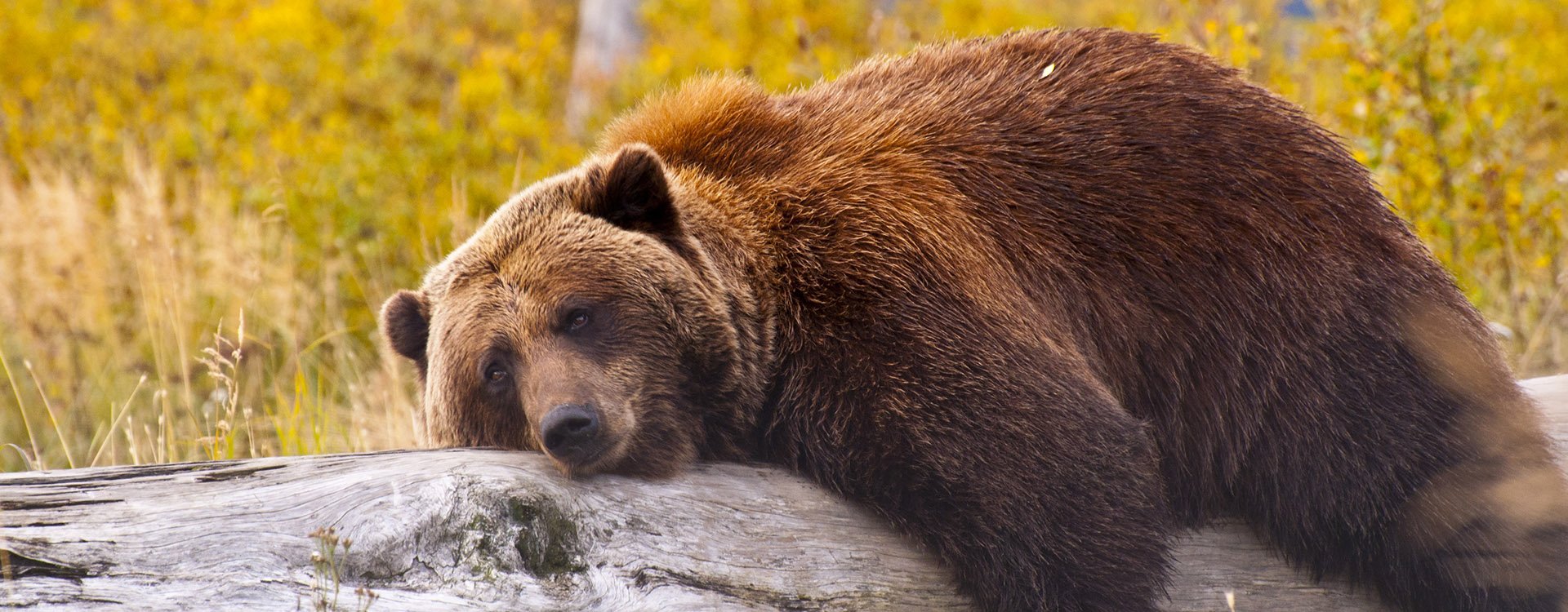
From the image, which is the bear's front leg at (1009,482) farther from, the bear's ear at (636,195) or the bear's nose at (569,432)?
the bear's ear at (636,195)

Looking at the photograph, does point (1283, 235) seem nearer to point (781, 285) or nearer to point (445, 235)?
point (781, 285)

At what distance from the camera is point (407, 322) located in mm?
3971

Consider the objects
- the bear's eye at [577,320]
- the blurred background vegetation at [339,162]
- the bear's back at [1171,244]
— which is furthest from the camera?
the blurred background vegetation at [339,162]

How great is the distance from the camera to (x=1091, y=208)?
389cm

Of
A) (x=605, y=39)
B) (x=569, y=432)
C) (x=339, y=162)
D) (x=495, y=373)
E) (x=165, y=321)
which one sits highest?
(x=605, y=39)

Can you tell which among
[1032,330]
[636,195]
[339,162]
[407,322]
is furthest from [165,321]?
[1032,330]

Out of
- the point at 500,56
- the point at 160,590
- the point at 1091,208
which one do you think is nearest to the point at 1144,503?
the point at 1091,208

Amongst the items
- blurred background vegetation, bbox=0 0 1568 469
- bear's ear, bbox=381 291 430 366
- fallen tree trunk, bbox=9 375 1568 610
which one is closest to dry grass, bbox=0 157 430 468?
blurred background vegetation, bbox=0 0 1568 469

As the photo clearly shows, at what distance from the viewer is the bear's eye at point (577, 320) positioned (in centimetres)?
352

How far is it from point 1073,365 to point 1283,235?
85cm

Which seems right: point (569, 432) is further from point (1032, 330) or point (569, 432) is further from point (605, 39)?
point (605, 39)

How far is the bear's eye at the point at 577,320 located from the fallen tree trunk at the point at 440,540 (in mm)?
352

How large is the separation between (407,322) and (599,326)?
2.54ft

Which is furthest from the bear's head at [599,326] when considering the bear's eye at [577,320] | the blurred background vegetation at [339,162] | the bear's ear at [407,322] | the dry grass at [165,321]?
the dry grass at [165,321]
